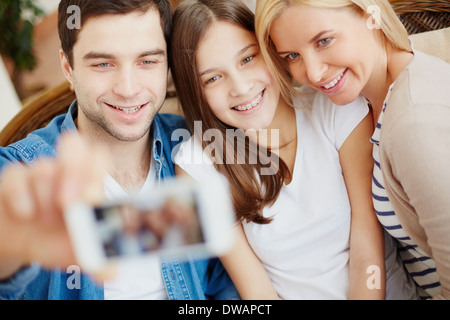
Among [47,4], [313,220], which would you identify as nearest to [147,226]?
[313,220]

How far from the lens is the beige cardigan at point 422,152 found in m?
0.55

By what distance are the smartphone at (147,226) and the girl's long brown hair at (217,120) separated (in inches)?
13.7

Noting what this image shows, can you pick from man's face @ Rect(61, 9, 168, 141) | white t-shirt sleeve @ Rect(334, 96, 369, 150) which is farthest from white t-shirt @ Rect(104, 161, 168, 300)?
white t-shirt sleeve @ Rect(334, 96, 369, 150)

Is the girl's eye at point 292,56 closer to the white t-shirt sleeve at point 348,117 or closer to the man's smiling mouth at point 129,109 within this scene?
the white t-shirt sleeve at point 348,117

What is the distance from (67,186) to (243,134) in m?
0.50

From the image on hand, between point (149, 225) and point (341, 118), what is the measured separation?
51cm

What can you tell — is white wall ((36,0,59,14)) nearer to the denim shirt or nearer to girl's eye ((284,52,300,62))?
the denim shirt

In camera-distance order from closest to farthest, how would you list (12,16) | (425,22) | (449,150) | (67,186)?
(67,186) → (449,150) → (425,22) → (12,16)

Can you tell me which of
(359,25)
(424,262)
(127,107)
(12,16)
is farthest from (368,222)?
(12,16)

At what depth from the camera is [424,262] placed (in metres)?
0.74

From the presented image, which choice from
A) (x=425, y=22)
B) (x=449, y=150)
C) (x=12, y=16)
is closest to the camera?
(x=449, y=150)

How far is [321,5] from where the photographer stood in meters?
0.62
